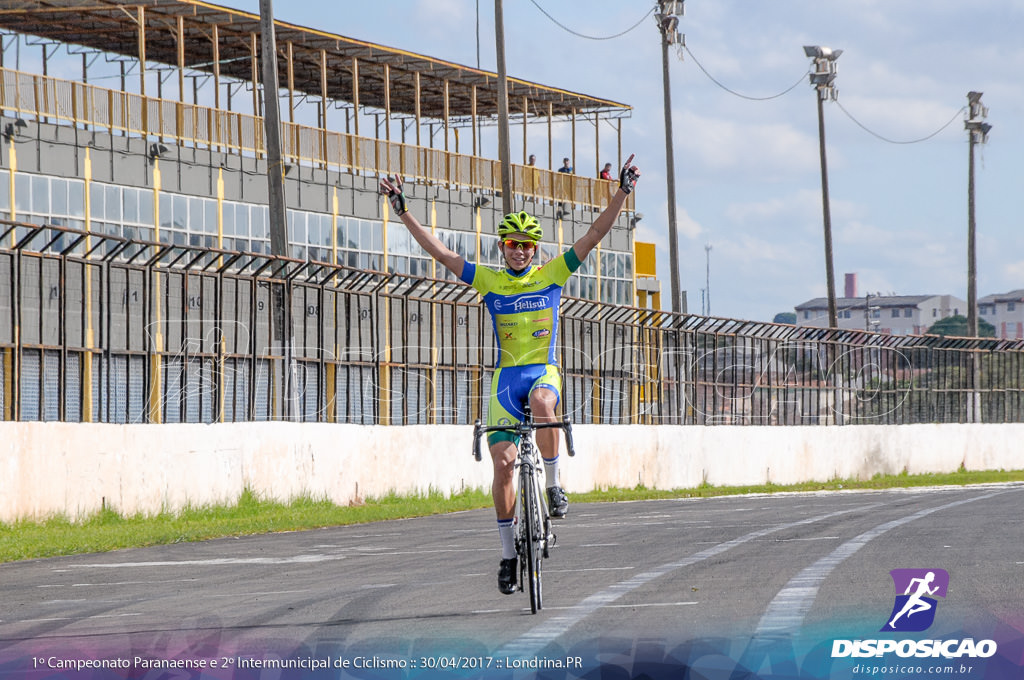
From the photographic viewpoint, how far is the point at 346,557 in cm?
1416

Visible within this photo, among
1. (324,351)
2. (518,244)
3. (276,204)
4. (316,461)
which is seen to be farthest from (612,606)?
(324,351)

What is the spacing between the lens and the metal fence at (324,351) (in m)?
20.3

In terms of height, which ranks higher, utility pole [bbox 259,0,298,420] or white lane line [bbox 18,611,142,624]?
utility pole [bbox 259,0,298,420]

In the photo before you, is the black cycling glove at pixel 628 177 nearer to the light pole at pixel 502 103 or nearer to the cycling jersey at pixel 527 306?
the cycling jersey at pixel 527 306

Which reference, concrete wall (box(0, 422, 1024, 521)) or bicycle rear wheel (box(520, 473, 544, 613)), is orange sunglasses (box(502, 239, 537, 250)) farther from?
concrete wall (box(0, 422, 1024, 521))

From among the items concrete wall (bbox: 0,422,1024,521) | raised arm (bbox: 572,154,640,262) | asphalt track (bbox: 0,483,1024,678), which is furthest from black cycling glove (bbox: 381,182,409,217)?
concrete wall (bbox: 0,422,1024,521)

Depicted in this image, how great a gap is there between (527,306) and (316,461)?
44.0 ft

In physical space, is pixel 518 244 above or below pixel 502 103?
below

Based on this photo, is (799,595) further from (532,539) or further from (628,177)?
(628,177)

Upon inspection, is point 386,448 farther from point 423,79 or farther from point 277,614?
point 423,79

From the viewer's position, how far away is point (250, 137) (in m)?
45.2

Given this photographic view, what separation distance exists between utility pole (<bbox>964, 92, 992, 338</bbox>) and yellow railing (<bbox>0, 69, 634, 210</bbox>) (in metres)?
12.8

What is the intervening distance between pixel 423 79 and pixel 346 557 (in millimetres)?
40198

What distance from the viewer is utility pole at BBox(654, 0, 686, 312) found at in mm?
42844
